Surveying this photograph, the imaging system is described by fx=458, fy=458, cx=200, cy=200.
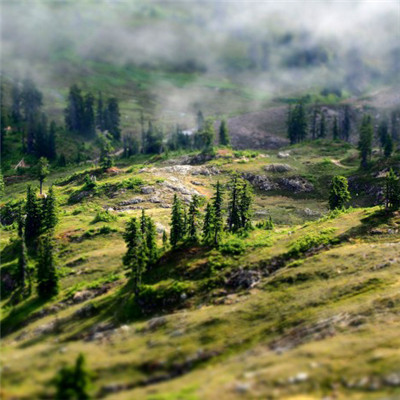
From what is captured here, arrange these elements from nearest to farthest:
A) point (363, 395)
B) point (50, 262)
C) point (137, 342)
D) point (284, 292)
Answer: point (363, 395) < point (137, 342) < point (284, 292) < point (50, 262)

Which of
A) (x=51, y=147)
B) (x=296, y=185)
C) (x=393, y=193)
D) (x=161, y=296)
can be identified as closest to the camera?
(x=161, y=296)

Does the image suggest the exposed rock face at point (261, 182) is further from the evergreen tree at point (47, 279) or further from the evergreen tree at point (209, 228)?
the evergreen tree at point (47, 279)

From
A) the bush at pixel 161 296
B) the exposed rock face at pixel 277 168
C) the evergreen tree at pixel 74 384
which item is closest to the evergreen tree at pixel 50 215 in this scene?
the bush at pixel 161 296

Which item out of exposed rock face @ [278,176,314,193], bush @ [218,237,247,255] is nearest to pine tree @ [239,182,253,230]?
bush @ [218,237,247,255]

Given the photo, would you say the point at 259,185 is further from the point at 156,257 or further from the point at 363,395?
the point at 363,395

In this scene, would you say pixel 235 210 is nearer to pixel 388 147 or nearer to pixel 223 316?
pixel 223 316

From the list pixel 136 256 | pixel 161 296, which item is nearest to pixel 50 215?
pixel 136 256

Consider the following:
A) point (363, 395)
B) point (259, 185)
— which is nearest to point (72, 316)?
point (363, 395)
